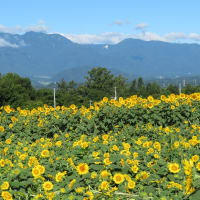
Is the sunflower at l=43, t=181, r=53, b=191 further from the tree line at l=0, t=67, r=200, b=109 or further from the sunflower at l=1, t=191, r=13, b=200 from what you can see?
the tree line at l=0, t=67, r=200, b=109

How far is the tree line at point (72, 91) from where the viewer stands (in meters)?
35.6

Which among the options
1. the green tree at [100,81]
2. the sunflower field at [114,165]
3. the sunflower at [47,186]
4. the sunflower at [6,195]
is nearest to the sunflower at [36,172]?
the sunflower field at [114,165]

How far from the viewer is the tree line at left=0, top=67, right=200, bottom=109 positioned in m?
35.6

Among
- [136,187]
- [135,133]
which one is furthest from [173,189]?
[135,133]

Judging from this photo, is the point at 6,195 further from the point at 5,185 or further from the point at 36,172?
the point at 36,172

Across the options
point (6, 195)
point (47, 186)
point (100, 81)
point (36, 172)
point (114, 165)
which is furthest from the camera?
point (100, 81)

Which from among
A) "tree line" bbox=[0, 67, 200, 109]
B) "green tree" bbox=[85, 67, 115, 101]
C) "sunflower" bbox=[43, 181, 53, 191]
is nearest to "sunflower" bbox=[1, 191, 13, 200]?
"sunflower" bbox=[43, 181, 53, 191]

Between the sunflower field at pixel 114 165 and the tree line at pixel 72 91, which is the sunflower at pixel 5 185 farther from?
the tree line at pixel 72 91

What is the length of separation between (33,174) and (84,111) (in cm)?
406

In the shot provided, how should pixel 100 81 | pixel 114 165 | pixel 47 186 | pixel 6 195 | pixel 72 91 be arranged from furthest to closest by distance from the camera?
pixel 100 81, pixel 72 91, pixel 114 165, pixel 47 186, pixel 6 195

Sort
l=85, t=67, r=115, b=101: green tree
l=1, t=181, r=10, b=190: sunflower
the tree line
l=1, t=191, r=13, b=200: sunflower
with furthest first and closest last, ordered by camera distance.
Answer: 1. l=85, t=67, r=115, b=101: green tree
2. the tree line
3. l=1, t=181, r=10, b=190: sunflower
4. l=1, t=191, r=13, b=200: sunflower

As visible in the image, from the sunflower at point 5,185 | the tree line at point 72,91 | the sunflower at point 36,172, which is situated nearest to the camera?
the sunflower at point 5,185

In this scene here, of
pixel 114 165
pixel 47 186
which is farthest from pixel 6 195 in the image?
pixel 114 165

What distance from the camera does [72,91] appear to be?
230 feet
